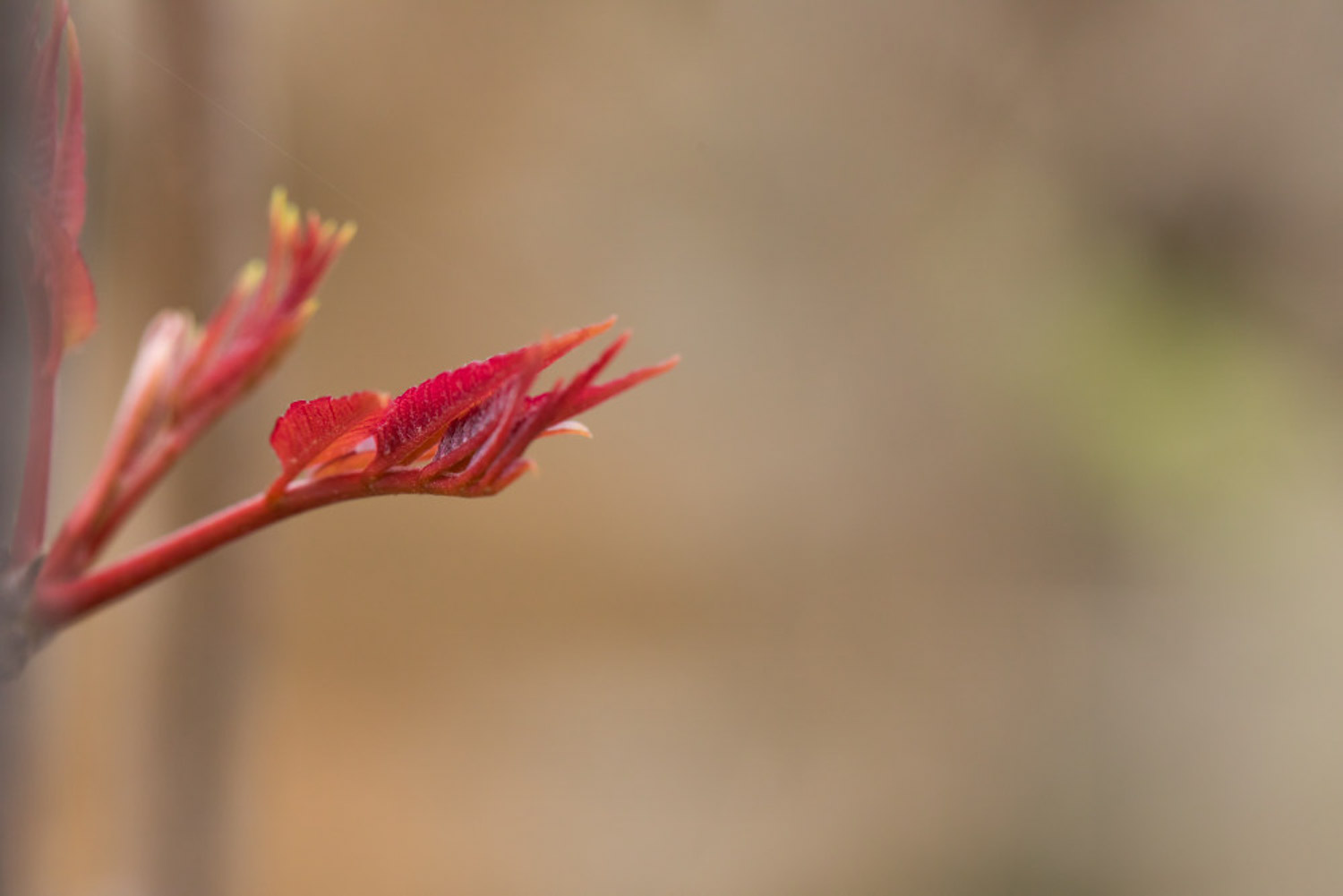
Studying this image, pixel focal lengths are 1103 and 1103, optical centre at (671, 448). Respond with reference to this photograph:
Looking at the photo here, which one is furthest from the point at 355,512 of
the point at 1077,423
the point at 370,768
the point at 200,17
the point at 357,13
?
the point at 1077,423

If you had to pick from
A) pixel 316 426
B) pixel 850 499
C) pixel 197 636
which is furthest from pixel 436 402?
pixel 850 499

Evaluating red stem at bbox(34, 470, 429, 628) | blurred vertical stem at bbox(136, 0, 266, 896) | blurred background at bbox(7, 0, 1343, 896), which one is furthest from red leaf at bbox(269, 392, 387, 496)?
blurred background at bbox(7, 0, 1343, 896)

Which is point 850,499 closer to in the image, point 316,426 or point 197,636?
point 197,636

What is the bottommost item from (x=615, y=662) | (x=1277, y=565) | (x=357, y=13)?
(x=615, y=662)

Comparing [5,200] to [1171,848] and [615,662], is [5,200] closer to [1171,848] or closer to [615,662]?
[615,662]

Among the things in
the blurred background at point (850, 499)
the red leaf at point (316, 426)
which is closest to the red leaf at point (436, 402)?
the red leaf at point (316, 426)

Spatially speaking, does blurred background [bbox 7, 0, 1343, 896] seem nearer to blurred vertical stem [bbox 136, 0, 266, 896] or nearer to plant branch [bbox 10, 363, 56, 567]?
blurred vertical stem [bbox 136, 0, 266, 896]

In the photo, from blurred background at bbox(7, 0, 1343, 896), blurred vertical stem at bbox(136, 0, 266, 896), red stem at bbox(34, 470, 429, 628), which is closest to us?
red stem at bbox(34, 470, 429, 628)
